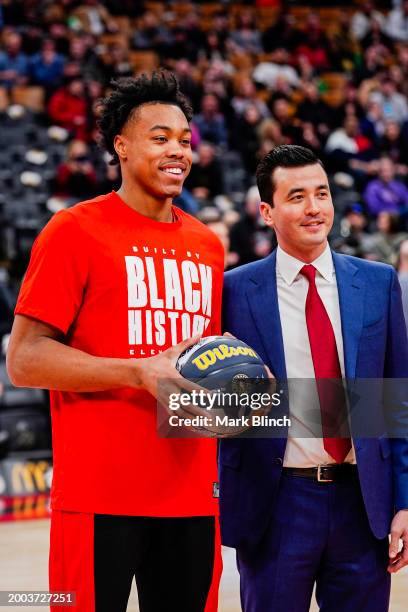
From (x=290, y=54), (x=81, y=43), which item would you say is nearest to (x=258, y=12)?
(x=290, y=54)

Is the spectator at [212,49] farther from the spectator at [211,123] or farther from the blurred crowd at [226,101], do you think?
the spectator at [211,123]

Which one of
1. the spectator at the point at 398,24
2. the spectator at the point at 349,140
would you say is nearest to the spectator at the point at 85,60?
the spectator at the point at 349,140

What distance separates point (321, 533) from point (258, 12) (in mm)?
14160

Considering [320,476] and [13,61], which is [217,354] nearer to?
[320,476]

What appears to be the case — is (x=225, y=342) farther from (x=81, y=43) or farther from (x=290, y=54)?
(x=290, y=54)

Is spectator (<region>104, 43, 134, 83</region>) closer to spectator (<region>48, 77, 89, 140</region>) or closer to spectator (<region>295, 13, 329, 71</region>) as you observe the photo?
spectator (<region>48, 77, 89, 140</region>)

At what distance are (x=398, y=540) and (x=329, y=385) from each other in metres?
0.43

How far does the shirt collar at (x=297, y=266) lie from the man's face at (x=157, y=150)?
39cm

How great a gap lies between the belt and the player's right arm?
1.78 feet

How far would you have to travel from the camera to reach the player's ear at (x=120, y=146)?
2.55 metres

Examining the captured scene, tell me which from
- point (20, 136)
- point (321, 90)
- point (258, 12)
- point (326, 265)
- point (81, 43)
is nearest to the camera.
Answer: point (326, 265)

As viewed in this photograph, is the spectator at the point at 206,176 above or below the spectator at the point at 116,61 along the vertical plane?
below

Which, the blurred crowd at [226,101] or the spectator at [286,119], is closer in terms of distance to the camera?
the blurred crowd at [226,101]

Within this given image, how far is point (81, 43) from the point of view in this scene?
11523mm
